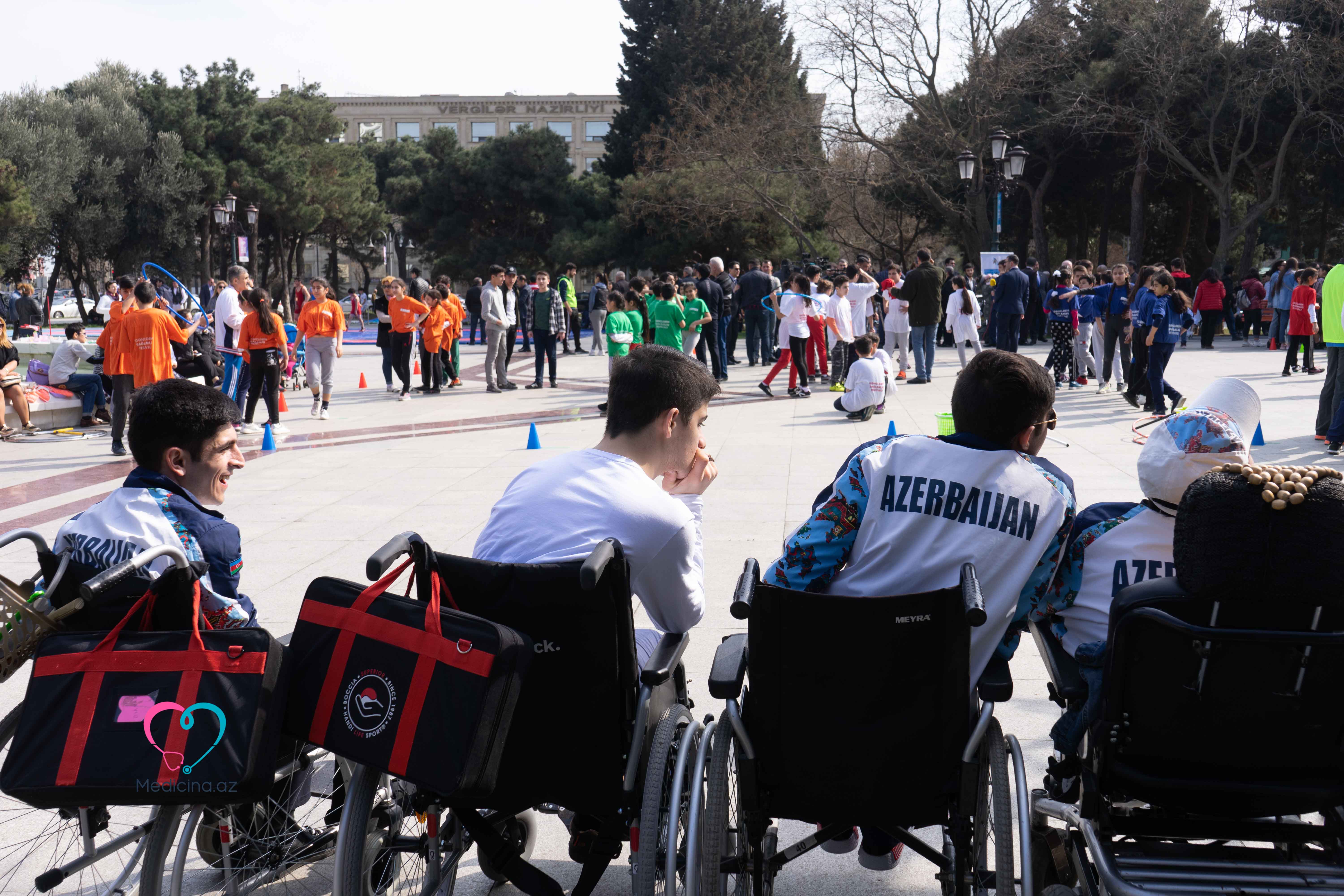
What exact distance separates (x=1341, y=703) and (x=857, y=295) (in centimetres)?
1502

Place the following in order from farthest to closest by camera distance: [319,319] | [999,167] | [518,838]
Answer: [999,167]
[319,319]
[518,838]

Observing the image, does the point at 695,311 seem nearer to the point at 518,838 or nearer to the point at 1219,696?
the point at 518,838

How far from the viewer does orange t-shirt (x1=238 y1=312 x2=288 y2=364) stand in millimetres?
11211

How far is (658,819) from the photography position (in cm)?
233

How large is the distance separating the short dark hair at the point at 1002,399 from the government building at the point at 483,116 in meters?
89.9

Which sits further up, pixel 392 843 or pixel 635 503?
pixel 635 503

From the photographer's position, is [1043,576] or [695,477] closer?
[1043,576]

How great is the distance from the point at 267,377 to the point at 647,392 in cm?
966

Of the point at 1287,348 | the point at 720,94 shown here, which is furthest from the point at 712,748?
the point at 720,94

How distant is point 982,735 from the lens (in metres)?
2.27

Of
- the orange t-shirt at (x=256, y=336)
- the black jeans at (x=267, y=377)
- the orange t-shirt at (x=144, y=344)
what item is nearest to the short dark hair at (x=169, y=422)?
the orange t-shirt at (x=144, y=344)

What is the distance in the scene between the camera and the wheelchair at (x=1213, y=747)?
6.87ft

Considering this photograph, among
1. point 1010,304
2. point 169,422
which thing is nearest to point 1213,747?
point 169,422

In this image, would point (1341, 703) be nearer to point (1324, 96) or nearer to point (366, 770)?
point (366, 770)
